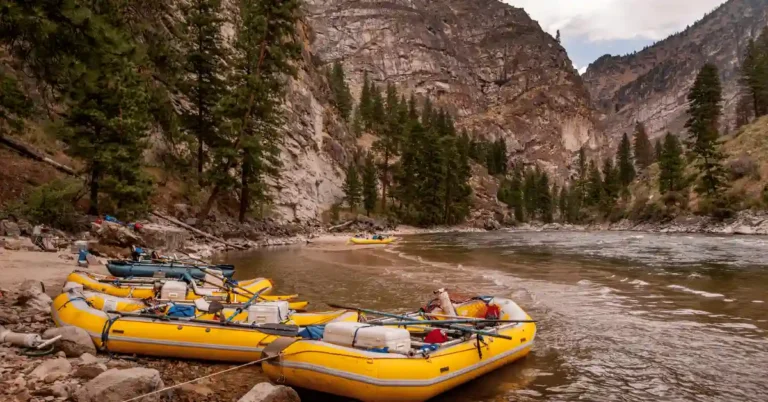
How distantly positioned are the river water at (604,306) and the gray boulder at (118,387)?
2.12 m

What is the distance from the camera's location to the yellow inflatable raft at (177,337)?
283 inches

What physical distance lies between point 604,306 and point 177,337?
10242 mm

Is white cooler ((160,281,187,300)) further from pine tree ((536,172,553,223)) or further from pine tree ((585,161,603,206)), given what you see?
pine tree ((536,172,553,223))

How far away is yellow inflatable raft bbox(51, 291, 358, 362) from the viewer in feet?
23.6

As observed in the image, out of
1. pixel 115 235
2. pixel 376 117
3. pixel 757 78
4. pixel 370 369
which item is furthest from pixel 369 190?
pixel 370 369

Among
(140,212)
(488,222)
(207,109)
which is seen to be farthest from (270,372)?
(488,222)

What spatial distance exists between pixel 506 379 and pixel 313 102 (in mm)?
53283

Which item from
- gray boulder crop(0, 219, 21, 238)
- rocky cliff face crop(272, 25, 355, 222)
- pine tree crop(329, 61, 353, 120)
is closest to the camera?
gray boulder crop(0, 219, 21, 238)

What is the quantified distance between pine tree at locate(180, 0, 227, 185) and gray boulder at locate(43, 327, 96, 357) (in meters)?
25.7

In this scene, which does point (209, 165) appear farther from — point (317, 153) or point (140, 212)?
point (317, 153)

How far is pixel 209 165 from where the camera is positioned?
34.6m

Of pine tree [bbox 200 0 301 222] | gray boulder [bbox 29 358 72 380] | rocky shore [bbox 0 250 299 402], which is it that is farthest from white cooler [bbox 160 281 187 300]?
pine tree [bbox 200 0 301 222]

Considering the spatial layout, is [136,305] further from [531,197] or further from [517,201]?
[531,197]

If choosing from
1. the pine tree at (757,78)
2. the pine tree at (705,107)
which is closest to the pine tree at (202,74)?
the pine tree at (705,107)
